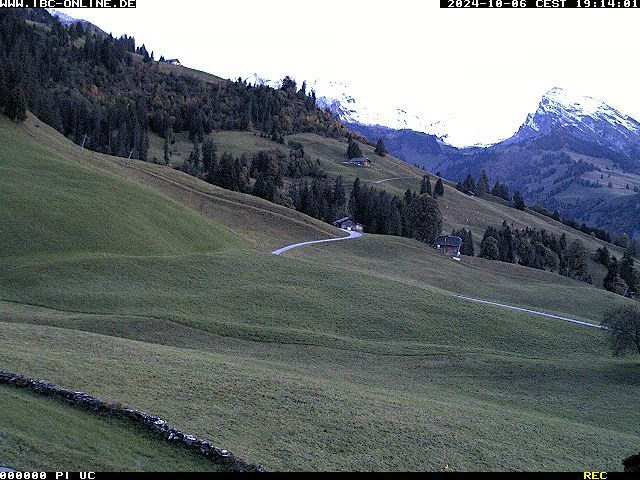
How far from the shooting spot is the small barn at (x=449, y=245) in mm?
129125

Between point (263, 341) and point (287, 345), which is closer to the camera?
point (287, 345)

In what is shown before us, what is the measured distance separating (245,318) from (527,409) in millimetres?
26794

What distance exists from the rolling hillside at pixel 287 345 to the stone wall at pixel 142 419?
100 cm

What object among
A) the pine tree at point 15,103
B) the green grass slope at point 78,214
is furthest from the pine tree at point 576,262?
the pine tree at point 15,103

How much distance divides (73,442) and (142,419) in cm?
318

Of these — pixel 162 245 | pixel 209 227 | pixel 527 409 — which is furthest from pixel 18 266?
pixel 527 409

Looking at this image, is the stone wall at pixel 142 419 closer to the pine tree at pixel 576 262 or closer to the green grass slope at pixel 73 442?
the green grass slope at pixel 73 442

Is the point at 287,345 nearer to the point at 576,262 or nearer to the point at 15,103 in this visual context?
the point at 15,103

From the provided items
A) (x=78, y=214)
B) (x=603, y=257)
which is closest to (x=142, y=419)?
(x=78, y=214)

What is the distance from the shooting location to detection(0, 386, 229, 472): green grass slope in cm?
1869

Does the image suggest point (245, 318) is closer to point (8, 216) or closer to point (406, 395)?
point (406, 395)

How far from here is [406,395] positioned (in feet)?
126

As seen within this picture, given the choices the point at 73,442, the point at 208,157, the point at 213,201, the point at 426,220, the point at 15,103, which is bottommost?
the point at 73,442

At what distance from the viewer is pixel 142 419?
23.1 meters
